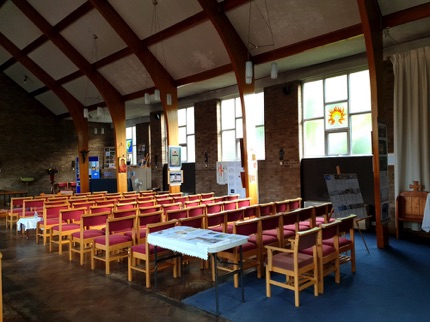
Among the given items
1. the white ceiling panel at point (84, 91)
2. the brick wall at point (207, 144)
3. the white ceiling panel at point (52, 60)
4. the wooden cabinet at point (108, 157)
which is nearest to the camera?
the white ceiling panel at point (52, 60)

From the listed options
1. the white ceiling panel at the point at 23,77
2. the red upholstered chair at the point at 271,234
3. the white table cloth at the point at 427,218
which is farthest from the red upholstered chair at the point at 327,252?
the white ceiling panel at the point at 23,77

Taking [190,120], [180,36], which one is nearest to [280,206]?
[180,36]

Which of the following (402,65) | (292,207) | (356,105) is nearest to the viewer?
(292,207)

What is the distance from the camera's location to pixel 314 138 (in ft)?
30.3

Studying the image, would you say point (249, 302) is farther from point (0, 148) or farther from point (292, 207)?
point (0, 148)

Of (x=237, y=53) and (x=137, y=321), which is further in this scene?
(x=237, y=53)

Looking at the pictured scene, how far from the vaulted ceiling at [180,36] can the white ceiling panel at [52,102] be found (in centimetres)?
217

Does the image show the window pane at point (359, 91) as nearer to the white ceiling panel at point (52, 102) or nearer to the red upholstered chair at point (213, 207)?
the red upholstered chair at point (213, 207)

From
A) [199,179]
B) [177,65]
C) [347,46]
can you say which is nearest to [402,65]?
[347,46]

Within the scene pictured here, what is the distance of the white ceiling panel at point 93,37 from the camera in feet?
31.2

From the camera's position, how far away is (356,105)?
8406mm

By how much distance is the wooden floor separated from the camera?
11.2 ft

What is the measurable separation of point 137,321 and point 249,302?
3.77 feet

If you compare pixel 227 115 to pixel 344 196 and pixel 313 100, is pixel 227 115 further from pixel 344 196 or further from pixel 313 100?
pixel 344 196
